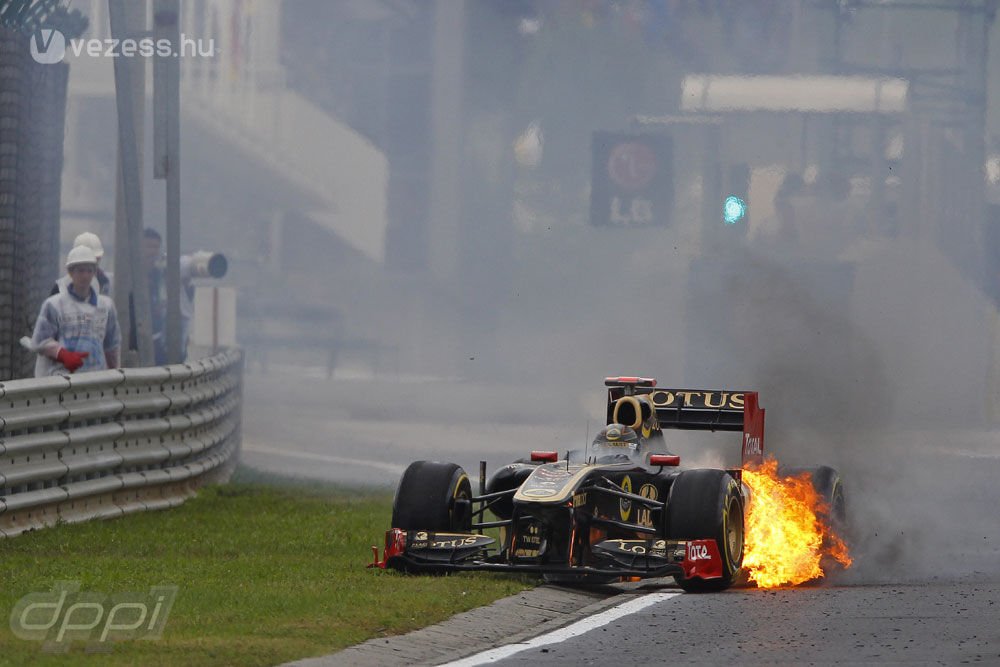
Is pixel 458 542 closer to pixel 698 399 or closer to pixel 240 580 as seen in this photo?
pixel 240 580

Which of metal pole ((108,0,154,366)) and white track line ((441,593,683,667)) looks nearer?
white track line ((441,593,683,667))

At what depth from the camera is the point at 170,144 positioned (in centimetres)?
1662

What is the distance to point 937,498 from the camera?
55.0 feet

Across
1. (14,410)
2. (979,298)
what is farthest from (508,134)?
(14,410)

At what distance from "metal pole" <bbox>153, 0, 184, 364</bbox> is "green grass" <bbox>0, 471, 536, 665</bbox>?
72.6 inches

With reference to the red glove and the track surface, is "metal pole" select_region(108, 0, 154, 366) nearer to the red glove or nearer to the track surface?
the red glove

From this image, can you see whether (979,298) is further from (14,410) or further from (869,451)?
(14,410)

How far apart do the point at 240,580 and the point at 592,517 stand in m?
2.10

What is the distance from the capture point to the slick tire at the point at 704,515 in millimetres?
11133

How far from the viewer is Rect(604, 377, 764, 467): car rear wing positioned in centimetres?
1309

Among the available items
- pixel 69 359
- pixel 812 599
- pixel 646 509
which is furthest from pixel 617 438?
pixel 69 359

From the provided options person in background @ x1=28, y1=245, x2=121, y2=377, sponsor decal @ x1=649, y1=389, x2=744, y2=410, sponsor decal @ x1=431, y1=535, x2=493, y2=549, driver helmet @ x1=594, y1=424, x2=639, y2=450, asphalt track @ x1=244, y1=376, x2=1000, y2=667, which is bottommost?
asphalt track @ x1=244, y1=376, x2=1000, y2=667

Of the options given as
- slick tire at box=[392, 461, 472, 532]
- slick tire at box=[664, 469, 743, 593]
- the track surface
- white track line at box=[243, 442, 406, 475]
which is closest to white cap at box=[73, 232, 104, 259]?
slick tire at box=[392, 461, 472, 532]

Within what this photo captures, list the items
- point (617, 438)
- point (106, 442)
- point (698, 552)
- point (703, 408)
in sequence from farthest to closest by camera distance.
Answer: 1. point (106, 442)
2. point (703, 408)
3. point (617, 438)
4. point (698, 552)
